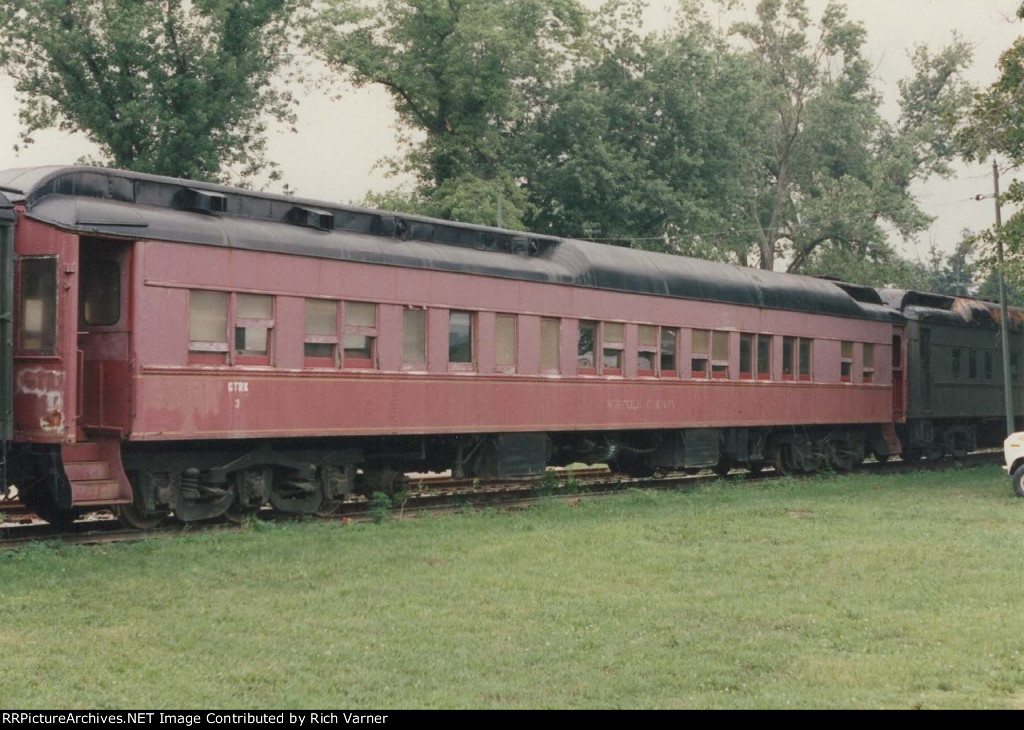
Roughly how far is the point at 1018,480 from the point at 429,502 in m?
9.18

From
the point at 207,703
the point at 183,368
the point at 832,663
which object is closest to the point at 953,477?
the point at 183,368

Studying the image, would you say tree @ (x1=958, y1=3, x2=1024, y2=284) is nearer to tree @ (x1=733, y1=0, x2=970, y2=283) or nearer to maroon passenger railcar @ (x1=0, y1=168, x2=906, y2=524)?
maroon passenger railcar @ (x1=0, y1=168, x2=906, y2=524)

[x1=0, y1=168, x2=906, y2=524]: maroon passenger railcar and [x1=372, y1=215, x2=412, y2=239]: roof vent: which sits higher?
[x1=372, y1=215, x2=412, y2=239]: roof vent

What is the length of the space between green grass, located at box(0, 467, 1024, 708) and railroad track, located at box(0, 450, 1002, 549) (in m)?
0.97

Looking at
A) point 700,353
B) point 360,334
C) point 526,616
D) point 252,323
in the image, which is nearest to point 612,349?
point 700,353

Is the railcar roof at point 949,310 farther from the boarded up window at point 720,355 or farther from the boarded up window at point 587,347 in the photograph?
the boarded up window at point 587,347

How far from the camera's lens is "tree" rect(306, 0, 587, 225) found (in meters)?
41.7

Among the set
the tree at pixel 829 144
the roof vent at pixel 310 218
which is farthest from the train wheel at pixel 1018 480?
the tree at pixel 829 144

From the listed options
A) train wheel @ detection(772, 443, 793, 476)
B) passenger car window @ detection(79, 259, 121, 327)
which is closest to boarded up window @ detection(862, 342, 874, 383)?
train wheel @ detection(772, 443, 793, 476)

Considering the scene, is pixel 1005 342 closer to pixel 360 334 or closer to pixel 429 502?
pixel 429 502

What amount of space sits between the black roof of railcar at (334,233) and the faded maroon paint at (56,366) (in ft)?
0.69

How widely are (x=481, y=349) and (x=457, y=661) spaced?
394 inches

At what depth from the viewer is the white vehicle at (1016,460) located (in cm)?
1962
